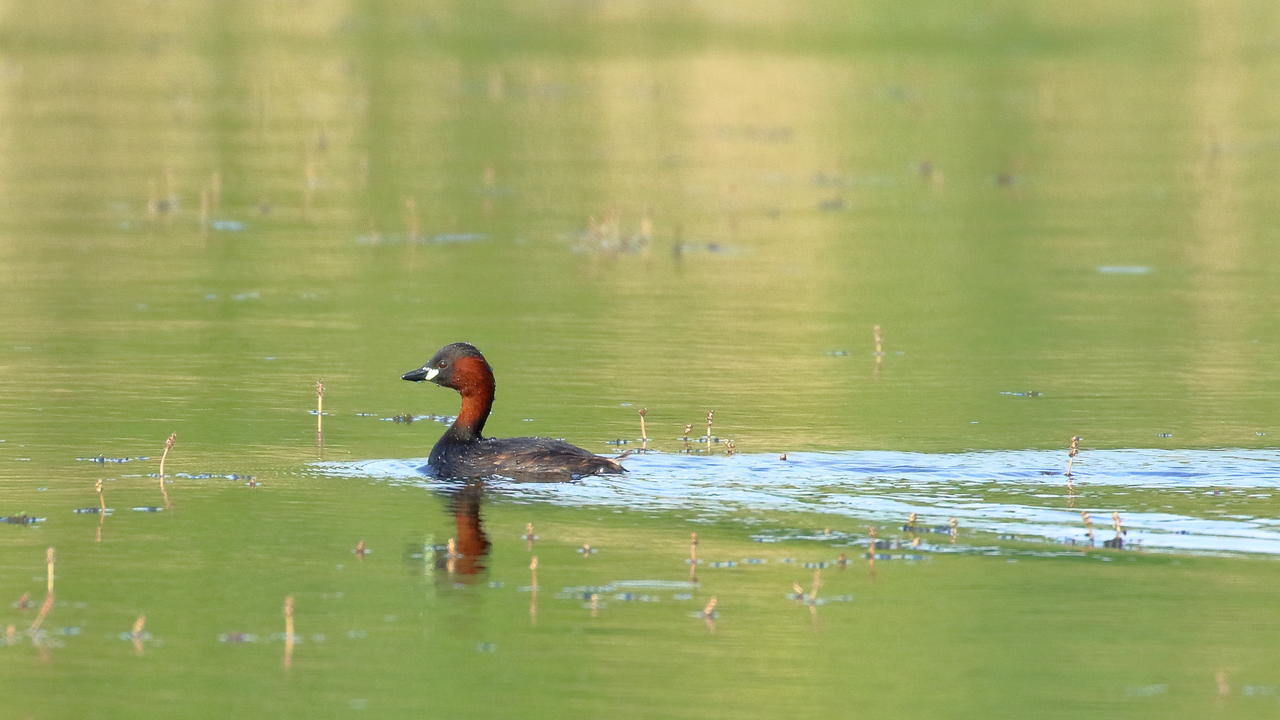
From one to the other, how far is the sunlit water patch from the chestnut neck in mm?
501

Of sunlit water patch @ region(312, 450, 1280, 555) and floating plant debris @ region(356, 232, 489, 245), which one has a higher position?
floating plant debris @ region(356, 232, 489, 245)

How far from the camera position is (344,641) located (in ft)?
35.2

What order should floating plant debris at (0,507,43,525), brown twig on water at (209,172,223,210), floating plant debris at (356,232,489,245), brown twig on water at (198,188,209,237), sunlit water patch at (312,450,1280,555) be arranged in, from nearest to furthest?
sunlit water patch at (312,450,1280,555) < floating plant debris at (0,507,43,525) < floating plant debris at (356,232,489,245) < brown twig on water at (198,188,209,237) < brown twig on water at (209,172,223,210)

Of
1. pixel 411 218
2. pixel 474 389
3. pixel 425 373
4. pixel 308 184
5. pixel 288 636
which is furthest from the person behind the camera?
pixel 308 184

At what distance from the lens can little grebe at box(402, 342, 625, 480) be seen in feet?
48.2

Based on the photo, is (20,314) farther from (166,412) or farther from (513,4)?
(513,4)

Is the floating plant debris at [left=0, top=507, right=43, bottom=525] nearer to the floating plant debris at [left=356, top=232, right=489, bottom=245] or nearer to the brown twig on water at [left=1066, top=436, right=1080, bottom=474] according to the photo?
the brown twig on water at [left=1066, top=436, right=1080, bottom=474]

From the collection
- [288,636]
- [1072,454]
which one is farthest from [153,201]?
[288,636]

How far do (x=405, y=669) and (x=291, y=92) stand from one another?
39171 millimetres

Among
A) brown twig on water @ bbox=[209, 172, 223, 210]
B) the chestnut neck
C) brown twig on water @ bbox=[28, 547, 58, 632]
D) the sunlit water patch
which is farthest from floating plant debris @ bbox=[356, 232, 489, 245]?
brown twig on water @ bbox=[28, 547, 58, 632]

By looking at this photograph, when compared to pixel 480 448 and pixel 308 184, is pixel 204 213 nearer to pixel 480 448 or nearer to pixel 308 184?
pixel 308 184

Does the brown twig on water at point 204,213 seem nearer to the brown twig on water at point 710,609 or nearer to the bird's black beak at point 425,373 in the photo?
the bird's black beak at point 425,373

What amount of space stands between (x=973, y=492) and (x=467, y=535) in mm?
3167

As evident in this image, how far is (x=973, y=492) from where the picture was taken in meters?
14.2
